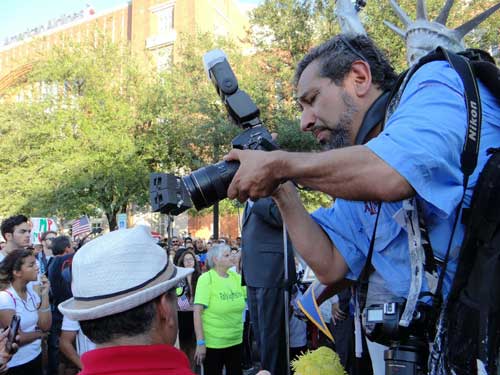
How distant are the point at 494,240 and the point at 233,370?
486cm

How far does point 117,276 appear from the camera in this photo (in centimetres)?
159

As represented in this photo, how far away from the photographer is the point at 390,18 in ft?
52.7

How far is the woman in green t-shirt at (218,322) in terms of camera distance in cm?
535

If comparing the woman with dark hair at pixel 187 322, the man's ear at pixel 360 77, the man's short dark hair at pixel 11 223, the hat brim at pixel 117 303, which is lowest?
the woman with dark hair at pixel 187 322

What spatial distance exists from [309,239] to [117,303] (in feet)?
2.48

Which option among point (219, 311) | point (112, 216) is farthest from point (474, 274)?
point (112, 216)

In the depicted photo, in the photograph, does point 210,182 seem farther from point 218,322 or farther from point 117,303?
point 218,322

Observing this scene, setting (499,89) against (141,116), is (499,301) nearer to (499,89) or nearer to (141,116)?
(499,89)

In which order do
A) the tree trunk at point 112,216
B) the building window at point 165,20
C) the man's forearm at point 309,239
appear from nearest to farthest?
the man's forearm at point 309,239, the tree trunk at point 112,216, the building window at point 165,20

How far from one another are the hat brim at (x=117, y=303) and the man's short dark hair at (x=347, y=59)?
94 cm

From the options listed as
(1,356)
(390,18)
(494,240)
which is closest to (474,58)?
(494,240)

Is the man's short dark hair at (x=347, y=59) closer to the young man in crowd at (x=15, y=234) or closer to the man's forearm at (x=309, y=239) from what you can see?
the man's forearm at (x=309, y=239)

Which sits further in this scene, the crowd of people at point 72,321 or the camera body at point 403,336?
the crowd of people at point 72,321

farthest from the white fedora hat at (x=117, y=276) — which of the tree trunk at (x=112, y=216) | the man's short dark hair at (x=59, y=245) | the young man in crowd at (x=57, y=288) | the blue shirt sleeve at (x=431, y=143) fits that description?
the tree trunk at (x=112, y=216)
